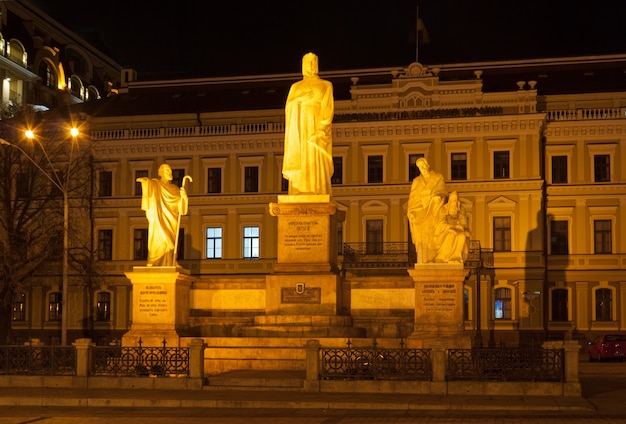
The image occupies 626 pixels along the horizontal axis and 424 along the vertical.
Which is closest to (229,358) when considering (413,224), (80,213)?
(413,224)

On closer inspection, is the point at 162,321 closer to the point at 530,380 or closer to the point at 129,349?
the point at 129,349

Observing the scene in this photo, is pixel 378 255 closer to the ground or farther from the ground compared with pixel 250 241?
closer to the ground

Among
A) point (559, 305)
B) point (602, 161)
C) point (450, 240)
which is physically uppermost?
point (602, 161)

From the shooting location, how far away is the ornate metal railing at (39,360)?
22.3 meters

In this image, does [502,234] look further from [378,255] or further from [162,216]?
[162,216]

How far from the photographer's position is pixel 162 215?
82.4 ft

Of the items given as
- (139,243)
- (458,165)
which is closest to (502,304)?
(458,165)

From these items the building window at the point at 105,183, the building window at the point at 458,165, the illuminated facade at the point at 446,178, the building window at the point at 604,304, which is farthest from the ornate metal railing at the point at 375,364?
the building window at the point at 105,183

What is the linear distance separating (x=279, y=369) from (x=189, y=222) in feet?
126

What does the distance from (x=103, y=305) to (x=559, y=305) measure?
2380cm

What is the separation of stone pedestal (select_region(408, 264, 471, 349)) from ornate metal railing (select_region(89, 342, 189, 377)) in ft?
16.1

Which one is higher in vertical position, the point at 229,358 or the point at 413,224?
the point at 413,224

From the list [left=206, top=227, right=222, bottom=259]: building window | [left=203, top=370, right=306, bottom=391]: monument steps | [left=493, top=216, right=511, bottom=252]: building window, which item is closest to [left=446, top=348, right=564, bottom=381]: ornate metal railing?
[left=203, top=370, right=306, bottom=391]: monument steps

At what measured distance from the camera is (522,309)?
5525cm
